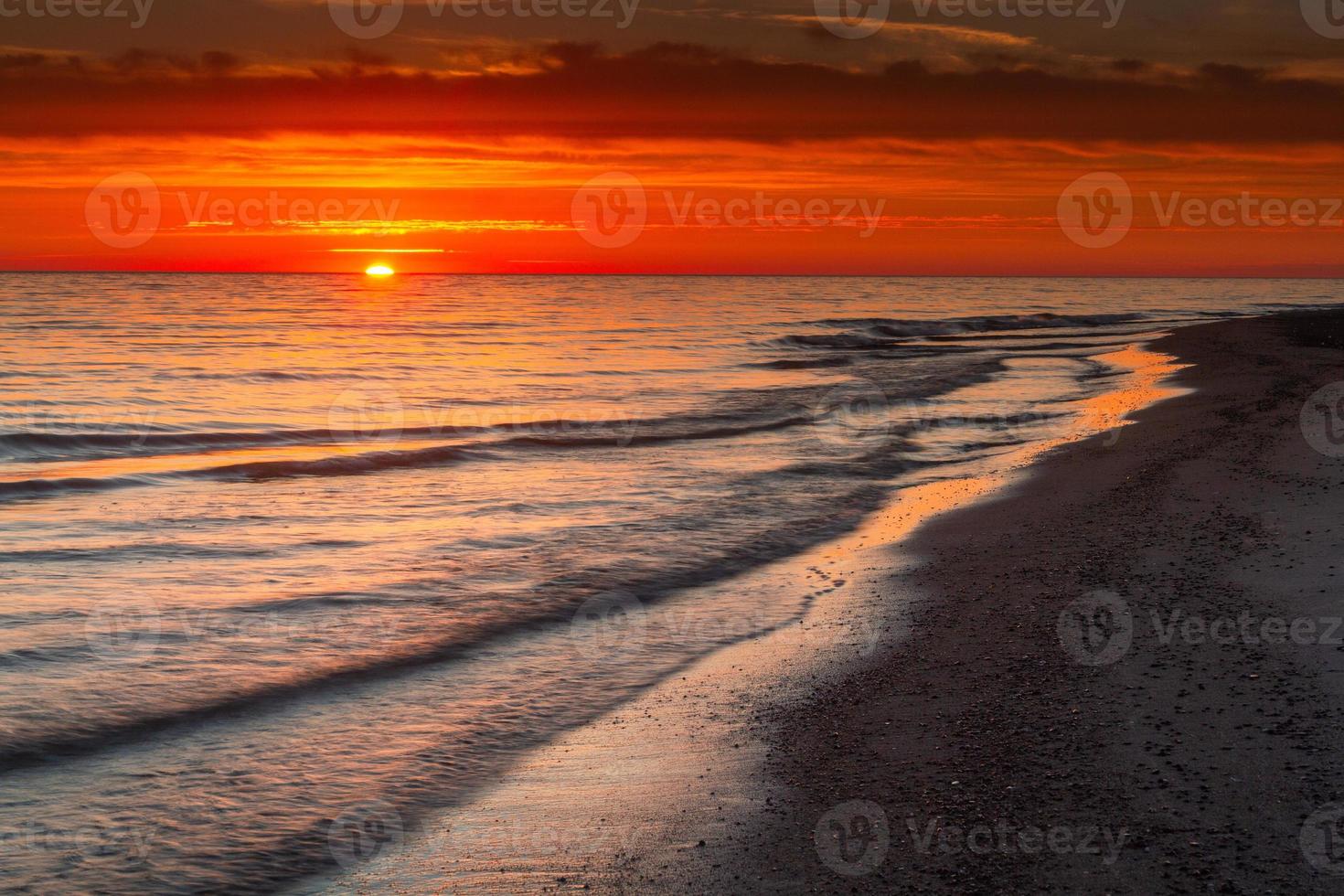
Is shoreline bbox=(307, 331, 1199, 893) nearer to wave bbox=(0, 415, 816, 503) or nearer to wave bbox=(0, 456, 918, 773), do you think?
wave bbox=(0, 456, 918, 773)

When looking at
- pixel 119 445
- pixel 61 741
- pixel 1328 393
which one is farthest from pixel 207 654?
pixel 1328 393

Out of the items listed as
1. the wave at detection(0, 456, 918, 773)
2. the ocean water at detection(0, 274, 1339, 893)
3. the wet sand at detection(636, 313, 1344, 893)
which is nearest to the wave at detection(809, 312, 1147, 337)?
the ocean water at detection(0, 274, 1339, 893)

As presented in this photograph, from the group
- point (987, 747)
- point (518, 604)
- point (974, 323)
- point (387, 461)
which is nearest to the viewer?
point (987, 747)

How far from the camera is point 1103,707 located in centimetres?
624

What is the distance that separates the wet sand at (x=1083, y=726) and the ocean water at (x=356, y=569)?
65.1 inches

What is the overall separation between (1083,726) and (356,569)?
24.4ft

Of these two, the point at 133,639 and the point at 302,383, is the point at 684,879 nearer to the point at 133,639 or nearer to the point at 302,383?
the point at 133,639

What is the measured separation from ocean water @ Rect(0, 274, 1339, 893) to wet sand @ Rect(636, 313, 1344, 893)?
5.43 ft

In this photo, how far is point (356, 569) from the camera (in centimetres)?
1090

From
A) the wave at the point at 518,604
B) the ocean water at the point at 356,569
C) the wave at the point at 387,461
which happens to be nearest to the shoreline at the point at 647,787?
the ocean water at the point at 356,569

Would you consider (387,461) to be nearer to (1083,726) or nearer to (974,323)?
(1083,726)

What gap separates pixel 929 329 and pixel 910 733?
60.5 m

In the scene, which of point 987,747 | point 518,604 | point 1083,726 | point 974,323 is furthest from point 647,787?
point 974,323

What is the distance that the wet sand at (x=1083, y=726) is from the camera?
4.56 meters
